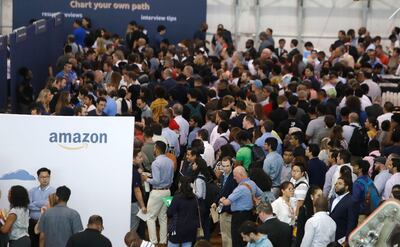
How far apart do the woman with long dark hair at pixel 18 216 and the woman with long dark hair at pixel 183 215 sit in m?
1.77

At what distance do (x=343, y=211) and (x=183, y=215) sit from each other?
6.46 feet

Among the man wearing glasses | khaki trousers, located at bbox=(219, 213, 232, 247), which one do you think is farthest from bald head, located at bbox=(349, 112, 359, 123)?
the man wearing glasses

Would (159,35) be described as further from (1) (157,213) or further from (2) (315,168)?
(2) (315,168)

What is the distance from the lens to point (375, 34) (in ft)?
95.2

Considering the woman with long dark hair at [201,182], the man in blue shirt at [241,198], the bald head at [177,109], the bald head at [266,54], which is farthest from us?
the bald head at [266,54]

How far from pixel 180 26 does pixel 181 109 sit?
12.4 m

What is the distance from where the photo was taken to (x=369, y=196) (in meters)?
13.5

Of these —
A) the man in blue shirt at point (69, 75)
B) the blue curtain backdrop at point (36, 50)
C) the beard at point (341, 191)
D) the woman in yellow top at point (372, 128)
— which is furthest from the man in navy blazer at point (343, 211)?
the blue curtain backdrop at point (36, 50)

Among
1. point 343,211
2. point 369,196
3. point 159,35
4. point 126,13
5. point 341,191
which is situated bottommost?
point 343,211

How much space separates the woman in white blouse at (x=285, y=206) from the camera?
13.1 metres

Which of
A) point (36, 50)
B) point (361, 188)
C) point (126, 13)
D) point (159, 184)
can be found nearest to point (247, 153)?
point (159, 184)

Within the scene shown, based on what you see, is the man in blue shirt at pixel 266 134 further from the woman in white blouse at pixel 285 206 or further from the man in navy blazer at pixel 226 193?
the woman in white blouse at pixel 285 206

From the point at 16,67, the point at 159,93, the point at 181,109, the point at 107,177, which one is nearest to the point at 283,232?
the point at 107,177

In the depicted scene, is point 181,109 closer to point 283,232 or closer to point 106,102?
point 106,102
